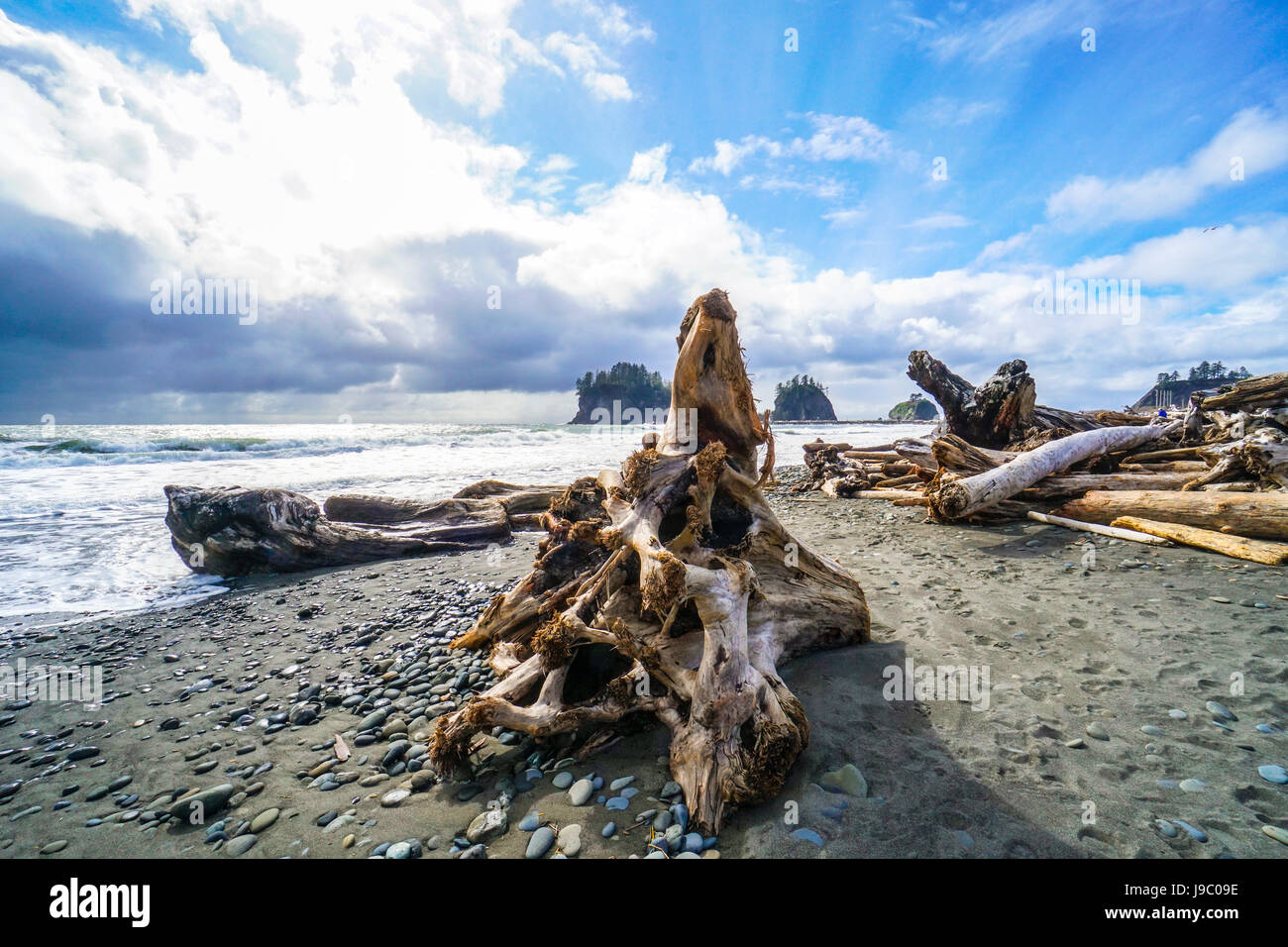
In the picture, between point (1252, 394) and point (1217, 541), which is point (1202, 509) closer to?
point (1217, 541)

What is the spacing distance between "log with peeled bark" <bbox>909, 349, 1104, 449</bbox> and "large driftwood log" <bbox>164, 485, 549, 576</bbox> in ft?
42.9

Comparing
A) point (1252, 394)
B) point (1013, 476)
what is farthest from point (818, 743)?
point (1252, 394)

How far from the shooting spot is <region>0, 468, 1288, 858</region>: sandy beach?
8.84ft

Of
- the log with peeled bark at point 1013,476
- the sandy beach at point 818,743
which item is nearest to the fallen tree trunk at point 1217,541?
the sandy beach at point 818,743

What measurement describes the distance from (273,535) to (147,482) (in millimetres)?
14150

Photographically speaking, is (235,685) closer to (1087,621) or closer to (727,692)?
(727,692)

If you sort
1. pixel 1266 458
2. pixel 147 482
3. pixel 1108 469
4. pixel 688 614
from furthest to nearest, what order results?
1. pixel 147 482
2. pixel 1108 469
3. pixel 1266 458
4. pixel 688 614

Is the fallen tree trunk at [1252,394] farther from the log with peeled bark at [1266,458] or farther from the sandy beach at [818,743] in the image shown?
the sandy beach at [818,743]

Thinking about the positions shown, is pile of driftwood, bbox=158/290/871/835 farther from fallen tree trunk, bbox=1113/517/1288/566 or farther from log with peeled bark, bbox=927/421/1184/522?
fallen tree trunk, bbox=1113/517/1288/566

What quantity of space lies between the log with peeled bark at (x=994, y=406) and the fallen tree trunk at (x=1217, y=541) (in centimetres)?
545

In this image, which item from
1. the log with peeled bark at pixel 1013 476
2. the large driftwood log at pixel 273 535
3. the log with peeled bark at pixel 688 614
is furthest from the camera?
the large driftwood log at pixel 273 535

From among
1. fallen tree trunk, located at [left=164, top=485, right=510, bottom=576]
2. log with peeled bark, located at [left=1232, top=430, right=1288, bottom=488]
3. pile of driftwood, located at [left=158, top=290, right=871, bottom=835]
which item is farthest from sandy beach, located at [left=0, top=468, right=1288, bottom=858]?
log with peeled bark, located at [left=1232, top=430, right=1288, bottom=488]

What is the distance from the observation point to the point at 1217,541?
690cm

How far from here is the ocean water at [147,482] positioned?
28.3 ft
